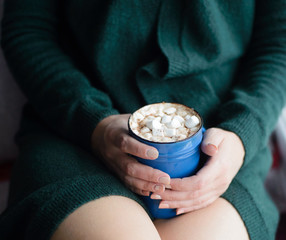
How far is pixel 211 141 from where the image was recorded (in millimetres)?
495

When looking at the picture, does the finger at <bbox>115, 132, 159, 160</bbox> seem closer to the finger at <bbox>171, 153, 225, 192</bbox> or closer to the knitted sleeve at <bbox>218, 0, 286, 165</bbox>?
the finger at <bbox>171, 153, 225, 192</bbox>

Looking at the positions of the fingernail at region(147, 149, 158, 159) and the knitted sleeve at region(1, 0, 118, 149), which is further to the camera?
the knitted sleeve at region(1, 0, 118, 149)

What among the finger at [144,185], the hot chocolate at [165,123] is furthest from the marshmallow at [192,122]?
the finger at [144,185]

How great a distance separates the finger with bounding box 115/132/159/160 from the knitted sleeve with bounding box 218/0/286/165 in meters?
0.21

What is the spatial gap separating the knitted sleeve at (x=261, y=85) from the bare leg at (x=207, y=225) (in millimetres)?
122

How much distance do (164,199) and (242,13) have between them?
0.46 metres

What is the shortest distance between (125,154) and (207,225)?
0.18 m

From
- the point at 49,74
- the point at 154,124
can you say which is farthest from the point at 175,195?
the point at 49,74

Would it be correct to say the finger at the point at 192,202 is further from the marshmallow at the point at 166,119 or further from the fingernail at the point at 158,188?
the marshmallow at the point at 166,119

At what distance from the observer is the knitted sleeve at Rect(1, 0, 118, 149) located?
63cm

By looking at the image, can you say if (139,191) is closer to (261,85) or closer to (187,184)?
(187,184)

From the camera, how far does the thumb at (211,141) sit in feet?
1.56

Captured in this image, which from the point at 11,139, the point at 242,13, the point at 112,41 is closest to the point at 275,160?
the point at 242,13

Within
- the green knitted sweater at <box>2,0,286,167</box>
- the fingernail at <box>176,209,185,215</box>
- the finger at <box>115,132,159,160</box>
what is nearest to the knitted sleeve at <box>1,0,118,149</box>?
the green knitted sweater at <box>2,0,286,167</box>
